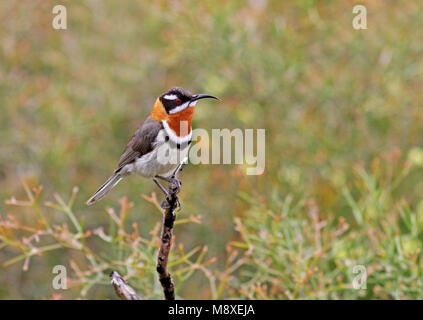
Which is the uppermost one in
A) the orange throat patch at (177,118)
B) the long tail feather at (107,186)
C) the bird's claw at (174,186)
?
the orange throat patch at (177,118)

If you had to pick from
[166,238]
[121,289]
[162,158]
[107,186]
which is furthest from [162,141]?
[121,289]

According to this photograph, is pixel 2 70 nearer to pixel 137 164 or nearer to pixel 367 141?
pixel 137 164

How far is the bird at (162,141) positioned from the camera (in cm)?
325

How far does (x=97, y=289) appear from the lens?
20.7ft

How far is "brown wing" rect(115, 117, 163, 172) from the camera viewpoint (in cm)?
362

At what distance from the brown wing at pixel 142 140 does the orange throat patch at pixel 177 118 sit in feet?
0.32

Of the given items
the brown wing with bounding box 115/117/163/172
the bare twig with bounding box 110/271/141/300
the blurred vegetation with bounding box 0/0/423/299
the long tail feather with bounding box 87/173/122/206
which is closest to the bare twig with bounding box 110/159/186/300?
the bare twig with bounding box 110/271/141/300

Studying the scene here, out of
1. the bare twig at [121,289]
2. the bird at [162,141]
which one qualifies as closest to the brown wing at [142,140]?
the bird at [162,141]

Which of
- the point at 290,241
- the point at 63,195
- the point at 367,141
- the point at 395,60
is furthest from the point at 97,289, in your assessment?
the point at 395,60

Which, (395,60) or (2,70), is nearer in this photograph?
(395,60)

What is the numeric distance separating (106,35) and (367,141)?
3427 mm

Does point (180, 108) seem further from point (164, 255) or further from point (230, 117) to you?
point (230, 117)

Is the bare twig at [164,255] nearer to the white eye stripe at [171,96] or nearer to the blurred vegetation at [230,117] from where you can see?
the white eye stripe at [171,96]

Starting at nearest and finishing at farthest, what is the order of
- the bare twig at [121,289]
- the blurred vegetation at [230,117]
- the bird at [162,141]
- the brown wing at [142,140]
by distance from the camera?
the bare twig at [121,289]
the bird at [162,141]
the brown wing at [142,140]
the blurred vegetation at [230,117]
